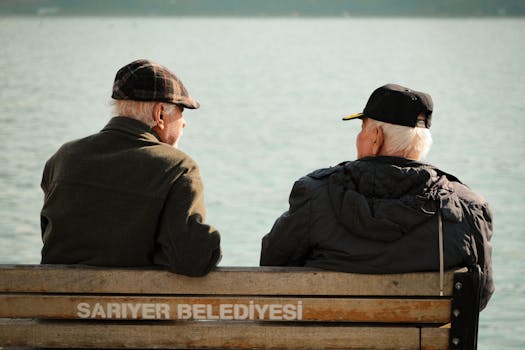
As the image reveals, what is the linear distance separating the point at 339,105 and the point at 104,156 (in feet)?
66.0

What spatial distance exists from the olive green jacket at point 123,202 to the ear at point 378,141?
20.0 inches

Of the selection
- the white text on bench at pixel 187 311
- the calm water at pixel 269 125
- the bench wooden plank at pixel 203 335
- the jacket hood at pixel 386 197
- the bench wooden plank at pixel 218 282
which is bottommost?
the calm water at pixel 269 125

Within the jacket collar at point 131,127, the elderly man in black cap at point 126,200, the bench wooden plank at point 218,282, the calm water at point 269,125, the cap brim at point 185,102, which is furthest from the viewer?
the calm water at point 269,125

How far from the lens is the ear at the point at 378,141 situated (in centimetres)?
313

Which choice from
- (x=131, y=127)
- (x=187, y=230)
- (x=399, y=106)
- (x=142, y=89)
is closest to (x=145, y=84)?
(x=142, y=89)

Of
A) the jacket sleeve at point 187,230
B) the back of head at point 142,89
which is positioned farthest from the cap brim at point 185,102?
the jacket sleeve at point 187,230

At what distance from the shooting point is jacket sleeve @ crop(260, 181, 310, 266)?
2979 millimetres

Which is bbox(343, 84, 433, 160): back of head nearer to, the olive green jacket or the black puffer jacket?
the black puffer jacket

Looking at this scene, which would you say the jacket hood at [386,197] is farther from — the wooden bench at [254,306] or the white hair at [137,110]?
the white hair at [137,110]

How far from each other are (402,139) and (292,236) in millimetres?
411

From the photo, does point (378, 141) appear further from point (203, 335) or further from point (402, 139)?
point (203, 335)

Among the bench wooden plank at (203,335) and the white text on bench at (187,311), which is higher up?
the white text on bench at (187,311)

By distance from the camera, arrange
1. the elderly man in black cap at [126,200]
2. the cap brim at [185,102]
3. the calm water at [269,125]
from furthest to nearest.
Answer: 1. the calm water at [269,125]
2. the cap brim at [185,102]
3. the elderly man in black cap at [126,200]

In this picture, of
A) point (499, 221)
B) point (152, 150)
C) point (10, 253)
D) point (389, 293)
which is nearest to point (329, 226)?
point (389, 293)
